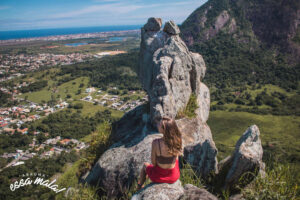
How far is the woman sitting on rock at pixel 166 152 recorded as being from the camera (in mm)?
3820

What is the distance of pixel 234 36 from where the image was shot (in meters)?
108

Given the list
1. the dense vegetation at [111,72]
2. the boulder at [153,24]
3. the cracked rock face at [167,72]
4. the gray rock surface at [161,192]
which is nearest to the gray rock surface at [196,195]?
the gray rock surface at [161,192]

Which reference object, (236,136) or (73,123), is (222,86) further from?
(73,123)

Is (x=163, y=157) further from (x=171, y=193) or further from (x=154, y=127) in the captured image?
(x=154, y=127)

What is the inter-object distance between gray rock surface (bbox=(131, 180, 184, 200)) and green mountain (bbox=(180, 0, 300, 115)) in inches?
2931

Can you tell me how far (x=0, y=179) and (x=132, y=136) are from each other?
39889 mm

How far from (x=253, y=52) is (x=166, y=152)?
365 feet

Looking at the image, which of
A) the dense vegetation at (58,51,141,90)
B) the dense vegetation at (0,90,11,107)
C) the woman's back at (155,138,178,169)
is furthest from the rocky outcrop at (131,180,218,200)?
the dense vegetation at (0,90,11,107)

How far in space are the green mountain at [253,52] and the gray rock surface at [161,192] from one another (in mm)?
74443

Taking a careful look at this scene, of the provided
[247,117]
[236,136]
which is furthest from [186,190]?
Result: [247,117]

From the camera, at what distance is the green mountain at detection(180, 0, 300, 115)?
80500 mm

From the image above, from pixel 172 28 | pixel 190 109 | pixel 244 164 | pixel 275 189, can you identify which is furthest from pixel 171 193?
pixel 172 28

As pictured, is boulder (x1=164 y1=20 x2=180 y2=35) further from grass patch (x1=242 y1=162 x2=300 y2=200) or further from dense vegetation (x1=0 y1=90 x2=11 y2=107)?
dense vegetation (x1=0 y1=90 x2=11 y2=107)

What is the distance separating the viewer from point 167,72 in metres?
9.11
